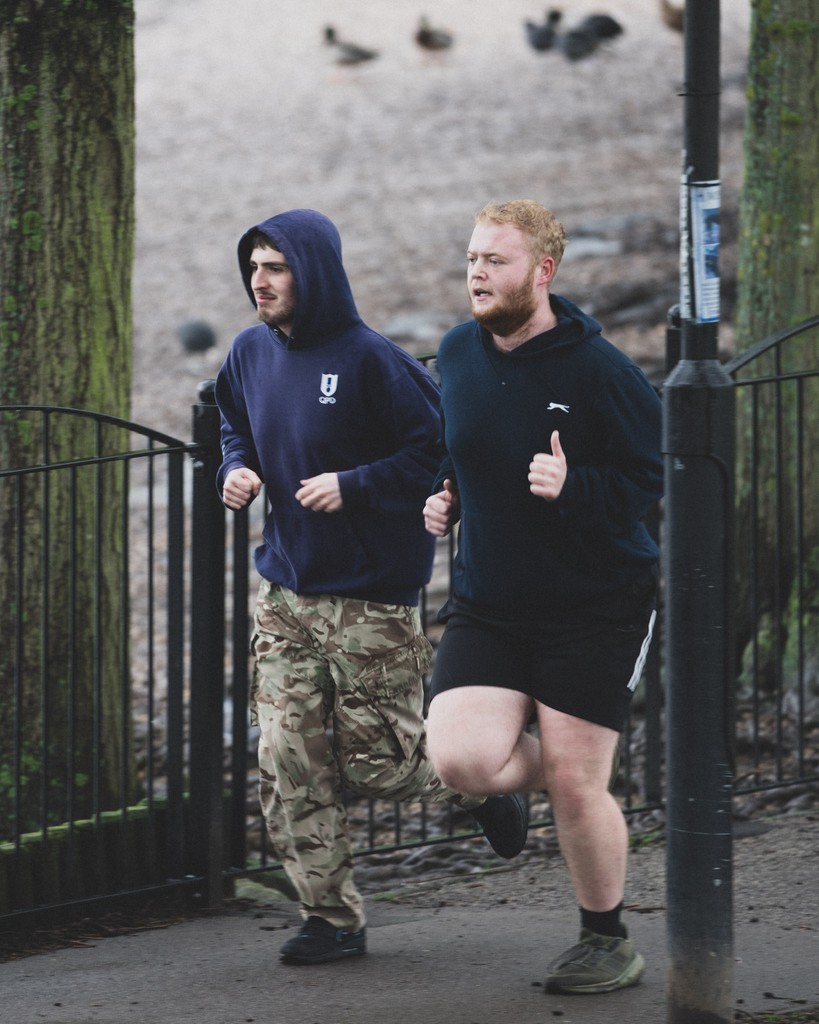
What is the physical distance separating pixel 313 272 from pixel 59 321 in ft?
4.52

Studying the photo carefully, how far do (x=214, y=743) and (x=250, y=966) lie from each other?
0.87 m

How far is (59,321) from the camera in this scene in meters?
5.50

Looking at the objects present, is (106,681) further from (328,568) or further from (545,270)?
(545,270)

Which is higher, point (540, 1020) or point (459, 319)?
point (459, 319)

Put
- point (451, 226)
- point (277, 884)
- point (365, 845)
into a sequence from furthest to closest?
1. point (451, 226)
2. point (365, 845)
3. point (277, 884)

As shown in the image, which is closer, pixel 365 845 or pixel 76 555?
pixel 76 555

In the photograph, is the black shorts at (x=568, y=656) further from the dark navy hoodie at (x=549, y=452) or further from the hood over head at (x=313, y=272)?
the hood over head at (x=313, y=272)

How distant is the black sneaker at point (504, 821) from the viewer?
15.3ft

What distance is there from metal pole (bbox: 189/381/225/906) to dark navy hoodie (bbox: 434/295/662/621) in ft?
4.27

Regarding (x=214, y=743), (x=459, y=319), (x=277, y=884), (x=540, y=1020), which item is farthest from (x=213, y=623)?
(x=459, y=319)

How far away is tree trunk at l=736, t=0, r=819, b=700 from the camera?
288 inches

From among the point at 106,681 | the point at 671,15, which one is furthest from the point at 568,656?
the point at 671,15

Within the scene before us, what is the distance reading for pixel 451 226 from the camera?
1811 centimetres

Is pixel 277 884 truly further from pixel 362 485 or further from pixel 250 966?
pixel 362 485
